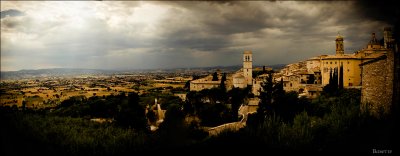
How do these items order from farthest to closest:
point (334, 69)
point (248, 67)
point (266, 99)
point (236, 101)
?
1. point (248, 67)
2. point (334, 69)
3. point (236, 101)
4. point (266, 99)

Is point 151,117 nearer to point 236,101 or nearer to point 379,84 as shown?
point 236,101

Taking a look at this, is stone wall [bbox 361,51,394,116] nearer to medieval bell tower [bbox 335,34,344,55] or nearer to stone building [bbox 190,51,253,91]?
medieval bell tower [bbox 335,34,344,55]

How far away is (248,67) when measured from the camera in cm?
3781

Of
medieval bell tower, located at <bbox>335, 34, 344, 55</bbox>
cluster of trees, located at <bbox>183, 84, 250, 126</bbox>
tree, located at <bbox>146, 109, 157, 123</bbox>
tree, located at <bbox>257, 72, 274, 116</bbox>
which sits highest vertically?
medieval bell tower, located at <bbox>335, 34, 344, 55</bbox>

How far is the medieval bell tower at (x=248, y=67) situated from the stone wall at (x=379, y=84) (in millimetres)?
29779

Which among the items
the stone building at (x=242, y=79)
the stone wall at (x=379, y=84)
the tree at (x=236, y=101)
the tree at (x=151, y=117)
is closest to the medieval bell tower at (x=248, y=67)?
the stone building at (x=242, y=79)

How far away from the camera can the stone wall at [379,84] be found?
20.0ft

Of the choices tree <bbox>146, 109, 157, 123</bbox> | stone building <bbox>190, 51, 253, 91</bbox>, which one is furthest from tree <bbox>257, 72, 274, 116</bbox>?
stone building <bbox>190, 51, 253, 91</bbox>

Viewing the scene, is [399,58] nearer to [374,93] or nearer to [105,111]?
[374,93]

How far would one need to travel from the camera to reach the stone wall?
6.09 metres

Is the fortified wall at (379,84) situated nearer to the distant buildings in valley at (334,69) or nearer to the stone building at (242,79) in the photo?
the distant buildings in valley at (334,69)

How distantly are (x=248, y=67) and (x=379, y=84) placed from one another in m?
31.4

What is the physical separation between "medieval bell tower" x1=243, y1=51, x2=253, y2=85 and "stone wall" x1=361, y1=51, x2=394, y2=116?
2978cm

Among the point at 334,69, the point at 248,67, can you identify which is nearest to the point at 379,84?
the point at 334,69
